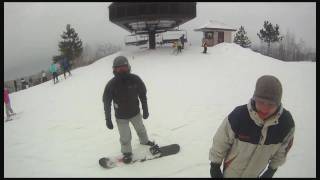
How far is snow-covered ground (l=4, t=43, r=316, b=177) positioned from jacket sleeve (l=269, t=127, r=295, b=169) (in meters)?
2.54

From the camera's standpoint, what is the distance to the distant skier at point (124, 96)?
6156 mm

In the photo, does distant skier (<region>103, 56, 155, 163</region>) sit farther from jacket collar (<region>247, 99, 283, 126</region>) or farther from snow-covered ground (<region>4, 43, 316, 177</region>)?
jacket collar (<region>247, 99, 283, 126</region>)

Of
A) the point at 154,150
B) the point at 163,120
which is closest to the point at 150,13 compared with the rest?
the point at 163,120

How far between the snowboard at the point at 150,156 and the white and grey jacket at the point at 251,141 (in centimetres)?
334

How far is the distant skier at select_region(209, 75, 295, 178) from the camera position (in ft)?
10.3

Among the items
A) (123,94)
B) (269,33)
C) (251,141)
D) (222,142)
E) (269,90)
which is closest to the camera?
(269,90)

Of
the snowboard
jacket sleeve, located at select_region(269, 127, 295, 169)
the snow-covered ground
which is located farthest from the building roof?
jacket sleeve, located at select_region(269, 127, 295, 169)

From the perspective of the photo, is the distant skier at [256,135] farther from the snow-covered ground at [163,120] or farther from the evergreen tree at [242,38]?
the evergreen tree at [242,38]

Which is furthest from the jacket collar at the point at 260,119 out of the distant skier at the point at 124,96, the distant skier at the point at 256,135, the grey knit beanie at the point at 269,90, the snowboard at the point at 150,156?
the snowboard at the point at 150,156

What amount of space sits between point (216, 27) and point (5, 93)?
24480 millimetres

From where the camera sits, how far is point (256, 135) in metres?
3.31

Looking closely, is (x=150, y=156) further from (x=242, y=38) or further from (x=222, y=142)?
(x=242, y=38)

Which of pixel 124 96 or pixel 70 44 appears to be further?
pixel 70 44

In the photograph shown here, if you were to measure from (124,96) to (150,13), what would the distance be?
20.5 m
